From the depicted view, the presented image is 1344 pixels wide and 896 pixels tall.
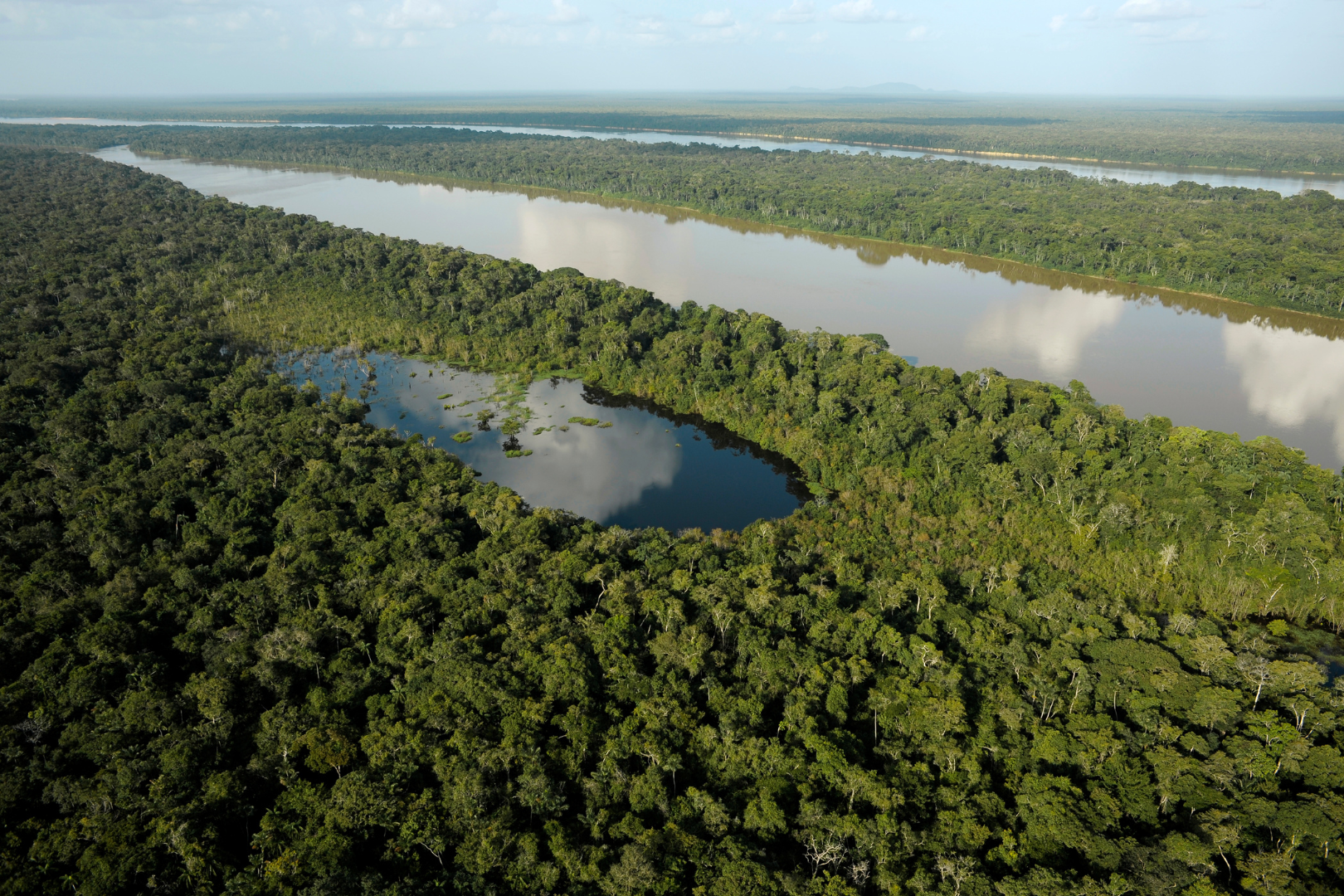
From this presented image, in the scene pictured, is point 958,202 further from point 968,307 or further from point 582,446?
point 582,446


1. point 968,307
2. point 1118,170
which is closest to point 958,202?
point 968,307

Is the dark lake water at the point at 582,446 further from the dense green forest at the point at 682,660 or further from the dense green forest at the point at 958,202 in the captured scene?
the dense green forest at the point at 958,202

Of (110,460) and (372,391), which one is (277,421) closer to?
(110,460)

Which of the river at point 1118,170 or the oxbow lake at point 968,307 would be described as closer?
the oxbow lake at point 968,307

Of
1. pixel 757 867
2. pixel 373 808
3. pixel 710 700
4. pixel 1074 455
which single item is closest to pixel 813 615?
pixel 710 700

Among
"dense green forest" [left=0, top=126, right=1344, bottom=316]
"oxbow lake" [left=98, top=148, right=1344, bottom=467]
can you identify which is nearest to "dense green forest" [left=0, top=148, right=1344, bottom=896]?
"oxbow lake" [left=98, top=148, right=1344, bottom=467]

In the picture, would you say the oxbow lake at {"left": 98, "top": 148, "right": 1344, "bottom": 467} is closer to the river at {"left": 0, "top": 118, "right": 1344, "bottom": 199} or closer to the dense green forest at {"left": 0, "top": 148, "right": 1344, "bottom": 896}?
the dense green forest at {"left": 0, "top": 148, "right": 1344, "bottom": 896}

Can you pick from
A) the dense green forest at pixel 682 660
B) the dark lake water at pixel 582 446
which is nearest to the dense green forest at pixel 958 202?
the dense green forest at pixel 682 660
